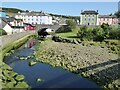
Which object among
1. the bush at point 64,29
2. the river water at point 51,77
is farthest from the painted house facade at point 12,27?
the river water at point 51,77

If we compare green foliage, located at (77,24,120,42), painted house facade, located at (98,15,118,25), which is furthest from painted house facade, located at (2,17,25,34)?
painted house facade, located at (98,15,118,25)

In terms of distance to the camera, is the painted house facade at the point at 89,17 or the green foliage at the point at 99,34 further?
the painted house facade at the point at 89,17

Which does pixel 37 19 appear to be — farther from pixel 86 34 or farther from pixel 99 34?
pixel 99 34

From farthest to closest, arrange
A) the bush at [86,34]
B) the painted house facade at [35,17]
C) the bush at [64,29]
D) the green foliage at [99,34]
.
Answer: the painted house facade at [35,17], the bush at [64,29], the bush at [86,34], the green foliage at [99,34]

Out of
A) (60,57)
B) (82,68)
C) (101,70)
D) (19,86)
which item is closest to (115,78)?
(101,70)

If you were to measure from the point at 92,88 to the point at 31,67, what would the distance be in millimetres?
6673

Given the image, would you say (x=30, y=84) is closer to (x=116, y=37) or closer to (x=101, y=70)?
(x=101, y=70)

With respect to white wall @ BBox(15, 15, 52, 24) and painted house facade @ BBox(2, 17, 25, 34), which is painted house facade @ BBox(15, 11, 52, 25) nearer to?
white wall @ BBox(15, 15, 52, 24)

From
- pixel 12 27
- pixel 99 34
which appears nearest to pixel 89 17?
pixel 12 27

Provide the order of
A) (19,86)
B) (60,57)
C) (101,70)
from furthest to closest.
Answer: (60,57), (101,70), (19,86)

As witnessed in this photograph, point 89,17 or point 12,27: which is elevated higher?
point 89,17

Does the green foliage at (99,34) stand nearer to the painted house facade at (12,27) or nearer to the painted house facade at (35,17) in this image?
the painted house facade at (12,27)

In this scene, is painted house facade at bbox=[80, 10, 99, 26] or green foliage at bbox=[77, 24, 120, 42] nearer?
green foliage at bbox=[77, 24, 120, 42]

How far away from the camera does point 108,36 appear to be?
39.1 meters
